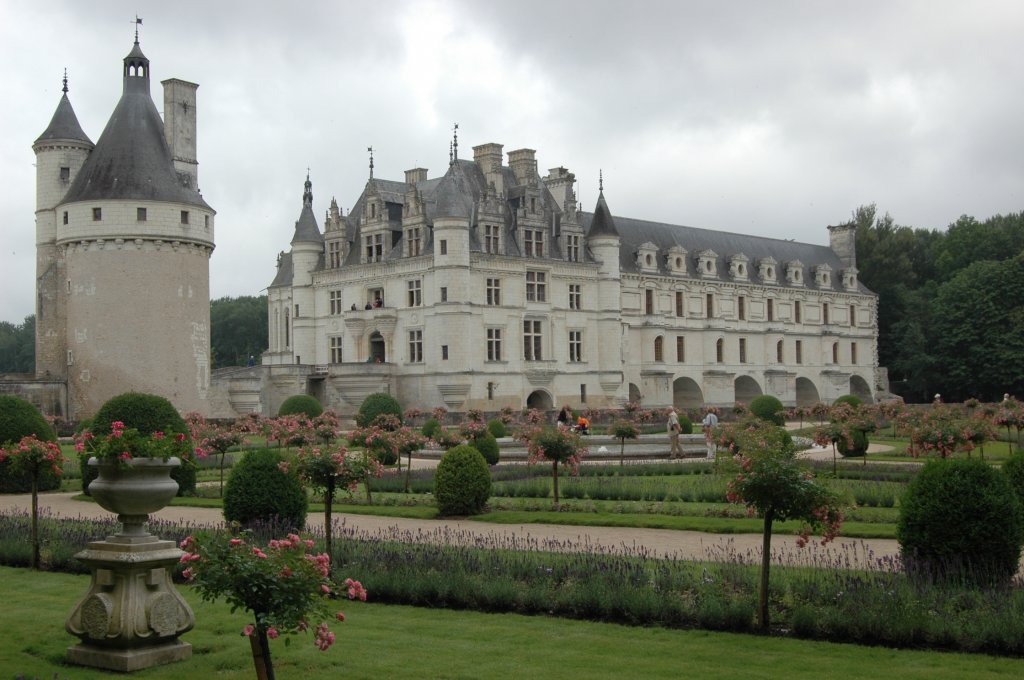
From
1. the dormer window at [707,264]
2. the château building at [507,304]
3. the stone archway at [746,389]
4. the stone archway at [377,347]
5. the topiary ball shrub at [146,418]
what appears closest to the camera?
the topiary ball shrub at [146,418]

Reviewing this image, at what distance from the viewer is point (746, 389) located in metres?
60.9

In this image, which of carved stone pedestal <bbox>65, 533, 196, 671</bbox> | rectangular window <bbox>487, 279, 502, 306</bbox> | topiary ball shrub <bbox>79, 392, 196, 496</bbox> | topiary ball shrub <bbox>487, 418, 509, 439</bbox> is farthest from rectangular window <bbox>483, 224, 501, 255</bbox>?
carved stone pedestal <bbox>65, 533, 196, 671</bbox>

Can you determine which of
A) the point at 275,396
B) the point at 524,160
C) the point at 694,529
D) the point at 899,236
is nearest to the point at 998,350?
the point at 899,236

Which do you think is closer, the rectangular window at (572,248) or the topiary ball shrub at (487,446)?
the topiary ball shrub at (487,446)

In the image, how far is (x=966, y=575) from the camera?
35.8 feet

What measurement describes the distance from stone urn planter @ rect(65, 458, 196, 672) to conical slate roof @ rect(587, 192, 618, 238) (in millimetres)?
42447

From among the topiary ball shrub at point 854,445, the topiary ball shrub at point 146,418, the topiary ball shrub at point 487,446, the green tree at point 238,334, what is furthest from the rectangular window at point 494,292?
the green tree at point 238,334

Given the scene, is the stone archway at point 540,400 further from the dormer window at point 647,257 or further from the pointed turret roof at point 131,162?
the pointed turret roof at point 131,162

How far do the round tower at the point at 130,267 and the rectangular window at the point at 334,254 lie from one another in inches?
444

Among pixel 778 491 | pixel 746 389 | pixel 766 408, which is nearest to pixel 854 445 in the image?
pixel 766 408

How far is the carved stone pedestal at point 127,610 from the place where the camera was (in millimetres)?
8914

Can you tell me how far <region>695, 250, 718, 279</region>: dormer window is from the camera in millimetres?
58469

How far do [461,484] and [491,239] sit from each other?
95.5ft

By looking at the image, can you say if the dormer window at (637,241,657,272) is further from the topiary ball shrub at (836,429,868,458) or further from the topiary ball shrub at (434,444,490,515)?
the topiary ball shrub at (434,444,490,515)
